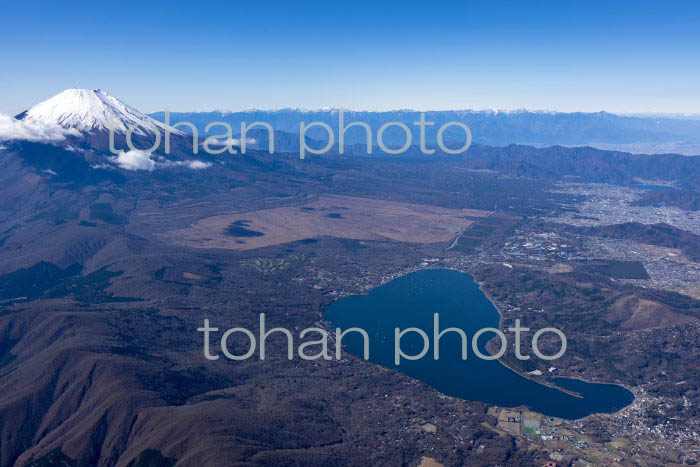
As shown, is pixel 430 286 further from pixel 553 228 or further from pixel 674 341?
pixel 553 228

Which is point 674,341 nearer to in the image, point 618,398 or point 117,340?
point 618,398

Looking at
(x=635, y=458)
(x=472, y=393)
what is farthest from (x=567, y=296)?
(x=635, y=458)

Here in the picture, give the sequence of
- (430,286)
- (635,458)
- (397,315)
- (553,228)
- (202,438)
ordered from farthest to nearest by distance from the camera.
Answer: (553,228)
(430,286)
(397,315)
(635,458)
(202,438)

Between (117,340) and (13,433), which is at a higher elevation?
(117,340)

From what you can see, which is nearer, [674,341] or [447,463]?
[447,463]

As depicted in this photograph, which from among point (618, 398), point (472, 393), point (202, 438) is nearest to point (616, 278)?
point (618, 398)

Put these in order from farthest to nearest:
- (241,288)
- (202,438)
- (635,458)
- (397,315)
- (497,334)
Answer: (241,288), (397,315), (497,334), (635,458), (202,438)

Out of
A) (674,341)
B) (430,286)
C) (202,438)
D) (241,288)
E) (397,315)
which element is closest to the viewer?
(202,438)
